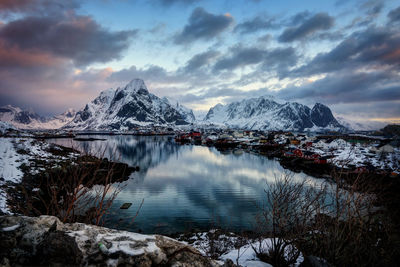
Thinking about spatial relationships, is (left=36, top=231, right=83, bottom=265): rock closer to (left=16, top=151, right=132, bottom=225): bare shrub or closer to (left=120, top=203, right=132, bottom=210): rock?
(left=16, top=151, right=132, bottom=225): bare shrub

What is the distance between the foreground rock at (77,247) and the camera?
6.50ft

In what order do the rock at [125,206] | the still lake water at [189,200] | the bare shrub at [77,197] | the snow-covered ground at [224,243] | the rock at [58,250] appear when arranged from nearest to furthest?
the rock at [58,250], the bare shrub at [77,197], the snow-covered ground at [224,243], the still lake water at [189,200], the rock at [125,206]

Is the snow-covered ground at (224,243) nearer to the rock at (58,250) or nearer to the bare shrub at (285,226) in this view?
the bare shrub at (285,226)

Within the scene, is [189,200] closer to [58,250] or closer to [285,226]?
[285,226]

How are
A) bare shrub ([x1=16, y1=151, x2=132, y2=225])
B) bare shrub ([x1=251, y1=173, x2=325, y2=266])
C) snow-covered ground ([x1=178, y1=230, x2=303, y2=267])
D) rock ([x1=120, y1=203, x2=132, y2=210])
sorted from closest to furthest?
bare shrub ([x1=16, y1=151, x2=132, y2=225]) < bare shrub ([x1=251, y1=173, x2=325, y2=266]) < snow-covered ground ([x1=178, y1=230, x2=303, y2=267]) < rock ([x1=120, y1=203, x2=132, y2=210])

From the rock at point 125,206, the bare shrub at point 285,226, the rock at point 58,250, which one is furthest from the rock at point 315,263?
the rock at point 125,206

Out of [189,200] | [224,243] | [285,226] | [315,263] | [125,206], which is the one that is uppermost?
[315,263]

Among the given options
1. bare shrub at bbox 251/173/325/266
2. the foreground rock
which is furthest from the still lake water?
the foreground rock

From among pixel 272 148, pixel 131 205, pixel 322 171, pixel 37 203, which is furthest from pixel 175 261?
pixel 272 148

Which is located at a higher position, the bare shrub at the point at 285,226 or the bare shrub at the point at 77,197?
the bare shrub at the point at 77,197

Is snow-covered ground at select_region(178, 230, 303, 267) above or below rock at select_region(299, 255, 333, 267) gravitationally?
below

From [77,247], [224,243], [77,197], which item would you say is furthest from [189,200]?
[77,247]

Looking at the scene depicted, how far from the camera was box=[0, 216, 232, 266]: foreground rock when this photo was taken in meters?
1.98

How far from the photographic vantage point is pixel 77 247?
2.06 meters
